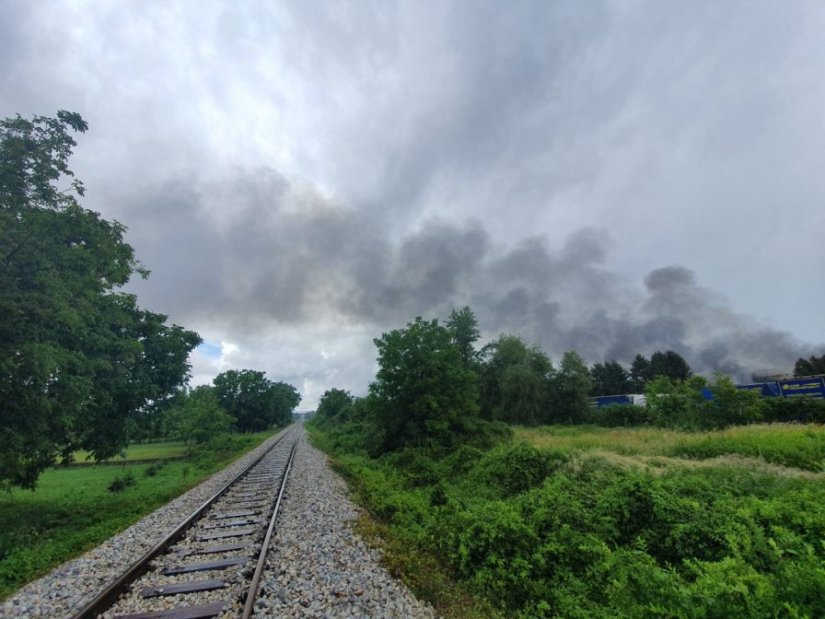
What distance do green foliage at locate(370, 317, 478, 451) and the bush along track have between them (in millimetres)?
11422

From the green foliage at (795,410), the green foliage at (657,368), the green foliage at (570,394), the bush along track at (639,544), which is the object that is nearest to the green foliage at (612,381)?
the green foliage at (657,368)

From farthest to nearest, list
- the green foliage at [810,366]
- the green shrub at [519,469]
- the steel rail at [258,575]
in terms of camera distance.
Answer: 1. the green foliage at [810,366]
2. the green shrub at [519,469]
3. the steel rail at [258,575]

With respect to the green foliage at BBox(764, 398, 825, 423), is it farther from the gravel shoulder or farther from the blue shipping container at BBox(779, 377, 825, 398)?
the gravel shoulder

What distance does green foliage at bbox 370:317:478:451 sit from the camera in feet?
75.3

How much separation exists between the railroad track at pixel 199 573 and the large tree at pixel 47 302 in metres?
5.04

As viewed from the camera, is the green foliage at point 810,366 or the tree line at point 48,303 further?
the green foliage at point 810,366

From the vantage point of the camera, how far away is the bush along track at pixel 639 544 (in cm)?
417

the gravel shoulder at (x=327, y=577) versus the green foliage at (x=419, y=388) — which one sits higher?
the green foliage at (x=419, y=388)

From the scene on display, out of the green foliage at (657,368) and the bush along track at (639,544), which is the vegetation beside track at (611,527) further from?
the green foliage at (657,368)

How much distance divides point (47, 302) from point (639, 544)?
14421mm

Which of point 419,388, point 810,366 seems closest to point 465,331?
point 419,388

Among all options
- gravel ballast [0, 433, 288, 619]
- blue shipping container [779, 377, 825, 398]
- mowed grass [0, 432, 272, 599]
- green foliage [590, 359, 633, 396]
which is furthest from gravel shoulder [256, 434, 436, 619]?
green foliage [590, 359, 633, 396]

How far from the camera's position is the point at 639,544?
21.7ft

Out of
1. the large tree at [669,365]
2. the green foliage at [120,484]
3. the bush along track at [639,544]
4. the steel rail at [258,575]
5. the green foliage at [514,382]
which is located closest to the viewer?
the bush along track at [639,544]
